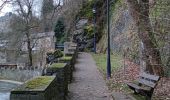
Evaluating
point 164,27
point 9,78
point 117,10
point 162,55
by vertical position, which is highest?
point 117,10

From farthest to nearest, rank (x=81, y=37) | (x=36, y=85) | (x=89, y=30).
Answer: (x=81, y=37)
(x=89, y=30)
(x=36, y=85)

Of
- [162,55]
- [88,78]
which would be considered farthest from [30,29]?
[162,55]

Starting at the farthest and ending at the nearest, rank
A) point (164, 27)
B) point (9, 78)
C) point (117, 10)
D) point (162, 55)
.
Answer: point (9, 78) → point (117, 10) → point (162, 55) → point (164, 27)

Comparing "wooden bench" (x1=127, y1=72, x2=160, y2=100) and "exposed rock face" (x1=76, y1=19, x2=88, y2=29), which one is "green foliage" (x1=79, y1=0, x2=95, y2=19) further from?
"wooden bench" (x1=127, y1=72, x2=160, y2=100)

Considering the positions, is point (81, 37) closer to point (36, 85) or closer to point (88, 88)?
point (88, 88)

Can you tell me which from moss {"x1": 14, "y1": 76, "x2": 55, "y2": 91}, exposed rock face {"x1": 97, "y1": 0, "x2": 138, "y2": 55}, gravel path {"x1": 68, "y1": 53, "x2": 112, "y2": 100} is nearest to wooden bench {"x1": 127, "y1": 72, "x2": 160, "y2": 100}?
gravel path {"x1": 68, "y1": 53, "x2": 112, "y2": 100}

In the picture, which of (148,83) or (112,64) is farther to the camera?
(112,64)

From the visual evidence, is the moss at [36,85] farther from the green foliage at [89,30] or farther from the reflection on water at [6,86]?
the green foliage at [89,30]

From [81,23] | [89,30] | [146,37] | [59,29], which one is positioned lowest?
[146,37]

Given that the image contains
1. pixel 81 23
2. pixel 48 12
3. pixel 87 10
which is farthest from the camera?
pixel 48 12

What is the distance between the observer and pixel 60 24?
5222cm

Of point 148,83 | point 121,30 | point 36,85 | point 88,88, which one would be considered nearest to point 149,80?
point 148,83

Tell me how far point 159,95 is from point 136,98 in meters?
1.05

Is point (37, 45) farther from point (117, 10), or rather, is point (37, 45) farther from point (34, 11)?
point (117, 10)
